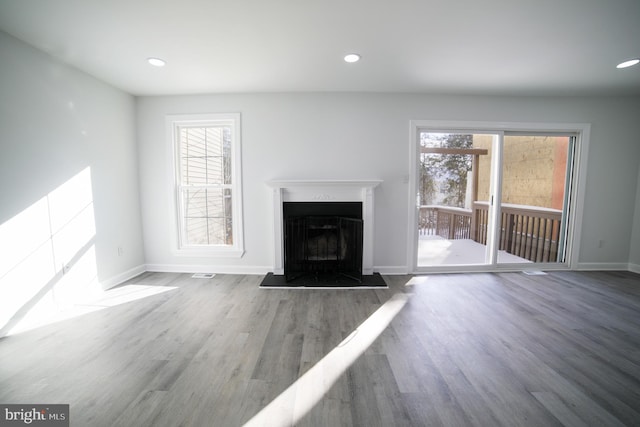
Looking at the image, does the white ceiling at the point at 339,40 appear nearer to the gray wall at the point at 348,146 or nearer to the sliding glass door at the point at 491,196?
the gray wall at the point at 348,146

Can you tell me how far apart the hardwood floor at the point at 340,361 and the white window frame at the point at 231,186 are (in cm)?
86

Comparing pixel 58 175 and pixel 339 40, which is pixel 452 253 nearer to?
pixel 339 40

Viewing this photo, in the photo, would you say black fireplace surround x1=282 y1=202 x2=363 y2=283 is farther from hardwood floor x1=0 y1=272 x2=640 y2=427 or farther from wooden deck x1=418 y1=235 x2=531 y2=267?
wooden deck x1=418 y1=235 x2=531 y2=267

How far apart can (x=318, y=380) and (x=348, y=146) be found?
283 cm

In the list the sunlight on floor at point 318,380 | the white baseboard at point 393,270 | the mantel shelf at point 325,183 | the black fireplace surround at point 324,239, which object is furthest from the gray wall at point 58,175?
the white baseboard at point 393,270

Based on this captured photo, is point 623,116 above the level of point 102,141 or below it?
above

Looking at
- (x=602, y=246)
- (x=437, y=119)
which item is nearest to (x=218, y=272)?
(x=437, y=119)

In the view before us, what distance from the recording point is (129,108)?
3.49 metres

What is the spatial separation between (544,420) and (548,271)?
3390mm

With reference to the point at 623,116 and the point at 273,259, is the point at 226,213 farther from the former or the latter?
the point at 623,116

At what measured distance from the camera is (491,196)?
148 inches

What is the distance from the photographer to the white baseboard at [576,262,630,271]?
3.84 m

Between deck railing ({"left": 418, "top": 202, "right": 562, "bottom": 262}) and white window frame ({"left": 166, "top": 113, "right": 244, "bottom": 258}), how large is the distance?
2810 millimetres

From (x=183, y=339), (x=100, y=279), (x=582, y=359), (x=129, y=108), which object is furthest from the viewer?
(x=129, y=108)
